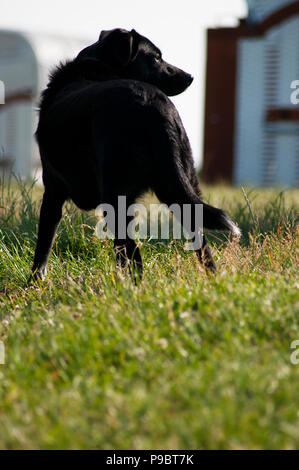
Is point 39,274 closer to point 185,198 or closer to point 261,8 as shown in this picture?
point 185,198

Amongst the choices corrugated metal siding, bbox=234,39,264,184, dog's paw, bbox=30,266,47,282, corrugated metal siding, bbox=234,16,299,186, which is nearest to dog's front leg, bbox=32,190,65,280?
dog's paw, bbox=30,266,47,282

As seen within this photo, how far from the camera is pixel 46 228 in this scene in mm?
3320

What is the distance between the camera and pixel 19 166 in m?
15.8

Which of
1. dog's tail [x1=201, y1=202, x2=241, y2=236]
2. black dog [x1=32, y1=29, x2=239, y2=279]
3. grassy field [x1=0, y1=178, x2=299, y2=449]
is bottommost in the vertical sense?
grassy field [x1=0, y1=178, x2=299, y2=449]

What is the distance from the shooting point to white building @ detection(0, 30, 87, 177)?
48.5 ft

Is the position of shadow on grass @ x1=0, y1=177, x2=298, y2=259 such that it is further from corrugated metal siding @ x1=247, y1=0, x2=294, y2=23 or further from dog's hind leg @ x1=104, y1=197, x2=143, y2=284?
Result: corrugated metal siding @ x1=247, y1=0, x2=294, y2=23

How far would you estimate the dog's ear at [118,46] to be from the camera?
3.23 m

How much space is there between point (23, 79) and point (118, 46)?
1256 centimetres

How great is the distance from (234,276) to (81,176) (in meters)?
0.97

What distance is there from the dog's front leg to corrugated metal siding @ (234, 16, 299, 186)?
1055 cm

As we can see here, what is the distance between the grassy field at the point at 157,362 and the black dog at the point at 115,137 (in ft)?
1.04
